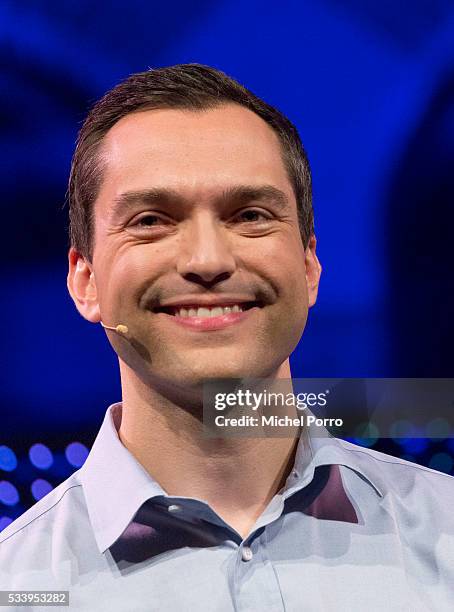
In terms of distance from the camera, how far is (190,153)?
145cm

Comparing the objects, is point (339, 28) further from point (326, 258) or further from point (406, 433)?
point (406, 433)

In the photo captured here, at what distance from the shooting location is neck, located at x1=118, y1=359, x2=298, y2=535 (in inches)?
57.2

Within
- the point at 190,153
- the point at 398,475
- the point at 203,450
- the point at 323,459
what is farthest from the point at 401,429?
the point at 190,153

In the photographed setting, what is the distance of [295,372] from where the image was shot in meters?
1.83

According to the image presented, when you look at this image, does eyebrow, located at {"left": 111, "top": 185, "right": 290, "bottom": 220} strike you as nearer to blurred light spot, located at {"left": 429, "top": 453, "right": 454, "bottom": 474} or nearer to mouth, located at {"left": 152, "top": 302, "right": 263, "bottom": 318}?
mouth, located at {"left": 152, "top": 302, "right": 263, "bottom": 318}

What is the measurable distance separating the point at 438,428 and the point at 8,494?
907 mm

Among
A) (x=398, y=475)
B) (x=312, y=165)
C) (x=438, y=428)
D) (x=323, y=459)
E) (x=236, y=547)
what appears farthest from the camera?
(x=312, y=165)

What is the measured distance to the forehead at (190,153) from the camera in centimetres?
144

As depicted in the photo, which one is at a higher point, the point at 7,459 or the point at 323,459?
the point at 7,459

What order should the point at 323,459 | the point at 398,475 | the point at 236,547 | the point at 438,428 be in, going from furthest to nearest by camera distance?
the point at 438,428
the point at 398,475
the point at 323,459
the point at 236,547

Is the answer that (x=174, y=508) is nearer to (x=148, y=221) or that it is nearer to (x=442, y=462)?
(x=148, y=221)

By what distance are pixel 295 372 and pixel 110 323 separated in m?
0.52

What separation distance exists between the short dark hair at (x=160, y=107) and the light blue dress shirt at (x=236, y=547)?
0.43 metres

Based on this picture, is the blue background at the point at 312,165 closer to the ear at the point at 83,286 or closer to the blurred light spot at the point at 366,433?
the blurred light spot at the point at 366,433
